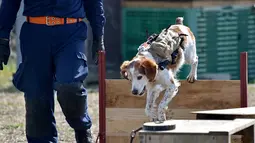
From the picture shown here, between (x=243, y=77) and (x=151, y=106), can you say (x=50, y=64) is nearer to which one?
(x=151, y=106)

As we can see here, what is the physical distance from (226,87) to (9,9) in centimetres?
190

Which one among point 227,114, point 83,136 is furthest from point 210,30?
point 227,114

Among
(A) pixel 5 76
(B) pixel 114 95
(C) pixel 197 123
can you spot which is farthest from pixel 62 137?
(A) pixel 5 76

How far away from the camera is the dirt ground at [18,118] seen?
8.58 m

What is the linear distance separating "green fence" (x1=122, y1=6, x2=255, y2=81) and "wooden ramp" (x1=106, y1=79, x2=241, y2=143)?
775 cm

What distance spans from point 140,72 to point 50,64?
812 mm

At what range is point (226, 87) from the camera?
6.53m

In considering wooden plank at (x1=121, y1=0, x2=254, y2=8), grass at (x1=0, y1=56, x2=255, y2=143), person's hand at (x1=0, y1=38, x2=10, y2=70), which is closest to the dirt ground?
grass at (x1=0, y1=56, x2=255, y2=143)

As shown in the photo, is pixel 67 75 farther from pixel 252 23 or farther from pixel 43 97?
pixel 252 23

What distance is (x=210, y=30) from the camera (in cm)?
1447

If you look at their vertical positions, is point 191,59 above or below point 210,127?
above

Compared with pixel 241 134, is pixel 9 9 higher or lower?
higher

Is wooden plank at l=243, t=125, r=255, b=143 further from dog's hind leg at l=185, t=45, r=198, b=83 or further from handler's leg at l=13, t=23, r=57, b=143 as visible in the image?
handler's leg at l=13, t=23, r=57, b=143

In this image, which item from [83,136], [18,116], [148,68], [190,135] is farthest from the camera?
[18,116]
